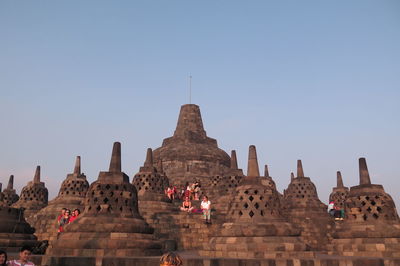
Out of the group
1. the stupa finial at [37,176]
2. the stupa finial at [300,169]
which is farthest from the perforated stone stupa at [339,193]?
the stupa finial at [37,176]

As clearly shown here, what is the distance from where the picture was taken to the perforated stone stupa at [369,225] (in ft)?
46.6

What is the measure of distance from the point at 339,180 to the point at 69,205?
71.0ft

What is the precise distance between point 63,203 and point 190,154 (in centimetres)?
1363

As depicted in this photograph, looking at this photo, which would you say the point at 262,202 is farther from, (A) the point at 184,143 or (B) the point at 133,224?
(A) the point at 184,143

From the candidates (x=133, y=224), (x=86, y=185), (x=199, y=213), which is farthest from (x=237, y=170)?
(x=133, y=224)

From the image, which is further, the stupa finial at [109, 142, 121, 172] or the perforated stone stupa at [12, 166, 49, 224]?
the perforated stone stupa at [12, 166, 49, 224]

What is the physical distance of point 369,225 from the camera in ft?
48.6

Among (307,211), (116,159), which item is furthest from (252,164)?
(307,211)

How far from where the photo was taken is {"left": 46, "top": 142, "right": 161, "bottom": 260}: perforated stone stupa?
486 inches

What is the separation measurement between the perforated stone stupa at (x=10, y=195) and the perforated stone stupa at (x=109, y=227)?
73.2 feet

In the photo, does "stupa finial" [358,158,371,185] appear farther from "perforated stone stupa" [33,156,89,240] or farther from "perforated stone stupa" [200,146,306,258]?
"perforated stone stupa" [33,156,89,240]

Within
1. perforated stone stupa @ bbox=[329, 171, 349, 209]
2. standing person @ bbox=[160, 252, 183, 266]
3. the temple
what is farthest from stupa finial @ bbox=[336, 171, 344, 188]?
standing person @ bbox=[160, 252, 183, 266]

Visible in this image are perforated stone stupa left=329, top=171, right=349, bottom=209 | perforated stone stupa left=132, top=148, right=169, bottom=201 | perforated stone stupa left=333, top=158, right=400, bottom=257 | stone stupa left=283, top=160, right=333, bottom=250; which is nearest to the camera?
perforated stone stupa left=333, top=158, right=400, bottom=257

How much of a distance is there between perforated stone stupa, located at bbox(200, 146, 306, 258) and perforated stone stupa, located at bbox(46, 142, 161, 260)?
271cm
